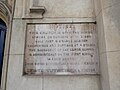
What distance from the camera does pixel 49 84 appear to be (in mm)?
4074

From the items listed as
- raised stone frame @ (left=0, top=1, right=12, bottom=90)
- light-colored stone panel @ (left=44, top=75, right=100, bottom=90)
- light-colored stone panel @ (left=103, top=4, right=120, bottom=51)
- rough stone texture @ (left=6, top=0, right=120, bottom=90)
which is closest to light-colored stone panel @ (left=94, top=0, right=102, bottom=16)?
rough stone texture @ (left=6, top=0, right=120, bottom=90)

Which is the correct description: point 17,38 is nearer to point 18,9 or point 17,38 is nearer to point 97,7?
point 18,9

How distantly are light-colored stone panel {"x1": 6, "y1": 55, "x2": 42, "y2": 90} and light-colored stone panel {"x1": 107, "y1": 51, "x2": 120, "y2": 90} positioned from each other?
193 cm

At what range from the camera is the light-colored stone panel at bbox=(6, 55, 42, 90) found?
4.07m

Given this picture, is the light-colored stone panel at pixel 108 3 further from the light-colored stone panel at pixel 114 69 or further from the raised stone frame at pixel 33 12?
the raised stone frame at pixel 33 12

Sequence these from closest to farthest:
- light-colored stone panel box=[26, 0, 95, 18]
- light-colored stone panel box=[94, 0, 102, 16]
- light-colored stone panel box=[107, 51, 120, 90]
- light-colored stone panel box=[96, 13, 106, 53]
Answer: light-colored stone panel box=[107, 51, 120, 90]
light-colored stone panel box=[96, 13, 106, 53]
light-colored stone panel box=[94, 0, 102, 16]
light-colored stone panel box=[26, 0, 95, 18]

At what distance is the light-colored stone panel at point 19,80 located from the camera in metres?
4.07

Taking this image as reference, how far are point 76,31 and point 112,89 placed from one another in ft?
6.56

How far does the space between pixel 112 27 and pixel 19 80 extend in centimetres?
301

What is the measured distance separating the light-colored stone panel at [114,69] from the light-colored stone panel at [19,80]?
1928 millimetres

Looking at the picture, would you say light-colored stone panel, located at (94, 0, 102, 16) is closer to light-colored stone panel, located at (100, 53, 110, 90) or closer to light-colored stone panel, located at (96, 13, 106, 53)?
light-colored stone panel, located at (96, 13, 106, 53)

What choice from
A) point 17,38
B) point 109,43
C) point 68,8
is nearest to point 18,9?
point 17,38

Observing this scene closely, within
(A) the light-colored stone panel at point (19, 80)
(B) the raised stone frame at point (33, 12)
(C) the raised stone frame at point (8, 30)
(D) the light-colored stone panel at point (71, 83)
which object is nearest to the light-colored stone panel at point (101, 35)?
(D) the light-colored stone panel at point (71, 83)

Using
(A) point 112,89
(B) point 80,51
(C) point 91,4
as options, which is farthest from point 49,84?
(C) point 91,4
